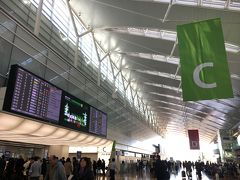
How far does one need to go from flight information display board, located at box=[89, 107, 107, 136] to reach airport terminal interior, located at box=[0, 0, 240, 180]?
7 cm

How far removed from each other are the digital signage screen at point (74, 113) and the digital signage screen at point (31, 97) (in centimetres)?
66

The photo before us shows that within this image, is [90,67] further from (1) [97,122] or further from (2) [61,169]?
(2) [61,169]

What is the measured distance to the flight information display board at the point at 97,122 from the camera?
1767 centimetres

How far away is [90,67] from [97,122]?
5886mm

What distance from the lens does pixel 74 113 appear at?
15.2 m

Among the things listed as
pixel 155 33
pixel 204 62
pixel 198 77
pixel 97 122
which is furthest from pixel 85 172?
pixel 155 33

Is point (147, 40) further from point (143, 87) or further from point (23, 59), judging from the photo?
point (143, 87)

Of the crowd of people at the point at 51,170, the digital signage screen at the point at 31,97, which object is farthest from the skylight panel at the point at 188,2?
the crowd of people at the point at 51,170

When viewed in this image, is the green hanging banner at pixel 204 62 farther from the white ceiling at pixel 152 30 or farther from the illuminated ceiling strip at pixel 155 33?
the illuminated ceiling strip at pixel 155 33

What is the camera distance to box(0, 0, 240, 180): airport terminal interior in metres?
8.32

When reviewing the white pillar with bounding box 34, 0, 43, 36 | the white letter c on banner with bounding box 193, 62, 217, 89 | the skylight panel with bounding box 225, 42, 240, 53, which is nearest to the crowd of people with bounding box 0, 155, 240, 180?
the white letter c on banner with bounding box 193, 62, 217, 89

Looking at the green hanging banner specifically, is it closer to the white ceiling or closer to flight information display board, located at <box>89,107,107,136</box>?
the white ceiling

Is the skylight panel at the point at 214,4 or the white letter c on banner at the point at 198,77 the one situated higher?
the skylight panel at the point at 214,4

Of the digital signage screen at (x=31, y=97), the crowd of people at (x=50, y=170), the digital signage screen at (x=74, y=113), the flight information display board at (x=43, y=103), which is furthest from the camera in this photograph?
the digital signage screen at (x=74, y=113)
